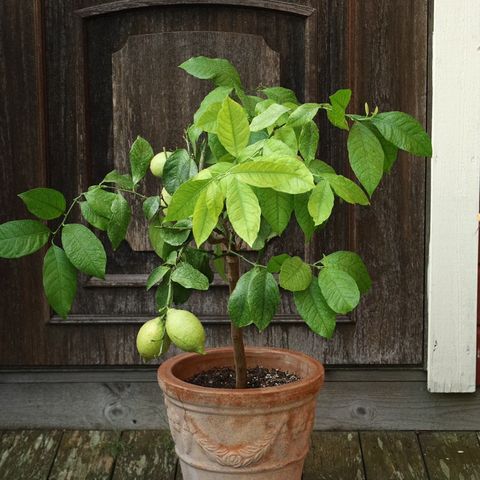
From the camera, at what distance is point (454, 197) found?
1.97 m

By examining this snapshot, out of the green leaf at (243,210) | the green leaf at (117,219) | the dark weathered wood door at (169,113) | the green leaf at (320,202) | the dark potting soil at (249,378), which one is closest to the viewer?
the green leaf at (243,210)

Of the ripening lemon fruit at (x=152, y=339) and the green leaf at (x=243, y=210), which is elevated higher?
the green leaf at (x=243, y=210)

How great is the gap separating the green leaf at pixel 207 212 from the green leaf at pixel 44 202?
0.36m

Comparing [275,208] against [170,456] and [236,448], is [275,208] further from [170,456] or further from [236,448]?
[170,456]

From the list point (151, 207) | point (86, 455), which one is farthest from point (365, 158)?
point (86, 455)

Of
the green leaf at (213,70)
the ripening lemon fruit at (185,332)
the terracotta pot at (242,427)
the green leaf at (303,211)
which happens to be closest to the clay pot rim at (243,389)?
the terracotta pot at (242,427)

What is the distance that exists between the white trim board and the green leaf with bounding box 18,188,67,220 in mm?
953

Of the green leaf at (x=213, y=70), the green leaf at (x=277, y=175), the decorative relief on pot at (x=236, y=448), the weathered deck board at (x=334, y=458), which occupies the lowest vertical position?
the weathered deck board at (x=334, y=458)

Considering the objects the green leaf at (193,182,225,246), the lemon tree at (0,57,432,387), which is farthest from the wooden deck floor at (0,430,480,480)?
the green leaf at (193,182,225,246)

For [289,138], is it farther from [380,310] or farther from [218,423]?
[380,310]

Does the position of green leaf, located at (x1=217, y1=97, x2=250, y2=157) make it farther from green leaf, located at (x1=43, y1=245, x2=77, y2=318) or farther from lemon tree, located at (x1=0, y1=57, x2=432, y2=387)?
green leaf, located at (x1=43, y1=245, x2=77, y2=318)

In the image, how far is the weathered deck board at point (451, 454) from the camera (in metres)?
1.86

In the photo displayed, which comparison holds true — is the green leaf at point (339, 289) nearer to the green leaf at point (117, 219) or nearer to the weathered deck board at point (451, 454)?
the green leaf at point (117, 219)

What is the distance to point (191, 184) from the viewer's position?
1.17 metres
